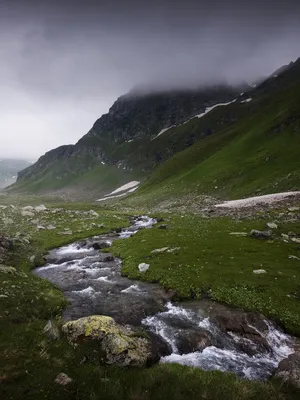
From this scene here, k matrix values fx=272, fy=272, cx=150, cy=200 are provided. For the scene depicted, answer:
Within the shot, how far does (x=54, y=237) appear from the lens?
50844 millimetres

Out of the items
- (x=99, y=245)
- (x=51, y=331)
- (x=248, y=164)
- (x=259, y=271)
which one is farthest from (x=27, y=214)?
(x=248, y=164)

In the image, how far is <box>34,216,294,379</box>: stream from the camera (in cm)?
1797

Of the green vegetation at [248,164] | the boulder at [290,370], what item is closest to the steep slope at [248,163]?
the green vegetation at [248,164]

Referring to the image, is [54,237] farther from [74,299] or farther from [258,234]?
[258,234]

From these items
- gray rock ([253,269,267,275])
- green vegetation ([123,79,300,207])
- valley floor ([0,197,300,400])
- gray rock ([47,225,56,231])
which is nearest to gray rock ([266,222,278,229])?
valley floor ([0,197,300,400])

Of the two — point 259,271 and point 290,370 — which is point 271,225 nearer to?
point 259,271

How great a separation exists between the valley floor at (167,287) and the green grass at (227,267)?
3.7 inches

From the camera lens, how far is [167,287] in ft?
91.2

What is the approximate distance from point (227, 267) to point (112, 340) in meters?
18.0

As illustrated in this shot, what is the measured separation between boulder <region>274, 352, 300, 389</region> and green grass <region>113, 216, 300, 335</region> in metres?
3.38

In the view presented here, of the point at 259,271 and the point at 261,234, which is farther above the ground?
the point at 259,271

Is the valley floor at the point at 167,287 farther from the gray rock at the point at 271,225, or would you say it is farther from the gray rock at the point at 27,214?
the gray rock at the point at 27,214

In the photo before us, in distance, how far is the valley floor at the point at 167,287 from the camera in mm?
13523

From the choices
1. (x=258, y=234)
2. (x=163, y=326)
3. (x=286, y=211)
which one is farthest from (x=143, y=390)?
(x=286, y=211)
